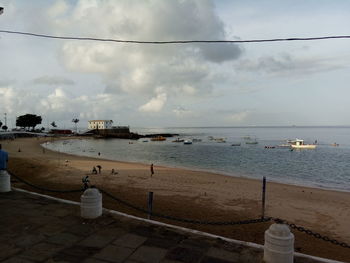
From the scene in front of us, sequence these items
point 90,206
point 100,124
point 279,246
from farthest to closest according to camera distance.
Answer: point 100,124 → point 90,206 → point 279,246

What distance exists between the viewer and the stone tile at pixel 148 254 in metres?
4.86

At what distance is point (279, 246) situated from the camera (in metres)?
4.71

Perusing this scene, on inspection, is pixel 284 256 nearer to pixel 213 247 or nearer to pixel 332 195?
pixel 213 247

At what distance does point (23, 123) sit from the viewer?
386 feet

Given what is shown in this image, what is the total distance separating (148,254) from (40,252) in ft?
6.80

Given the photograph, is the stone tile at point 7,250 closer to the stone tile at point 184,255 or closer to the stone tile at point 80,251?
the stone tile at point 80,251

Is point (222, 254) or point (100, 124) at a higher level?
point (100, 124)

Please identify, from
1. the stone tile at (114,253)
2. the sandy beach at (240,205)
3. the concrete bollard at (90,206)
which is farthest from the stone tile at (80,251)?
the sandy beach at (240,205)

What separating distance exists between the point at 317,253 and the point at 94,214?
6641 mm

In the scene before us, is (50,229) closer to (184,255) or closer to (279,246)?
(184,255)

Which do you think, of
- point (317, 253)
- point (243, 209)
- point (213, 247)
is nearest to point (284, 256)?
point (213, 247)

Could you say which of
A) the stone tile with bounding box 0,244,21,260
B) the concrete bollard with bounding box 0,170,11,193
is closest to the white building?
the concrete bollard with bounding box 0,170,11,193

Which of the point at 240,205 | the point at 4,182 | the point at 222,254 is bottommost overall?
the point at 240,205

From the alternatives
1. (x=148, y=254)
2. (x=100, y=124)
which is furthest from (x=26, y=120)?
(x=148, y=254)
